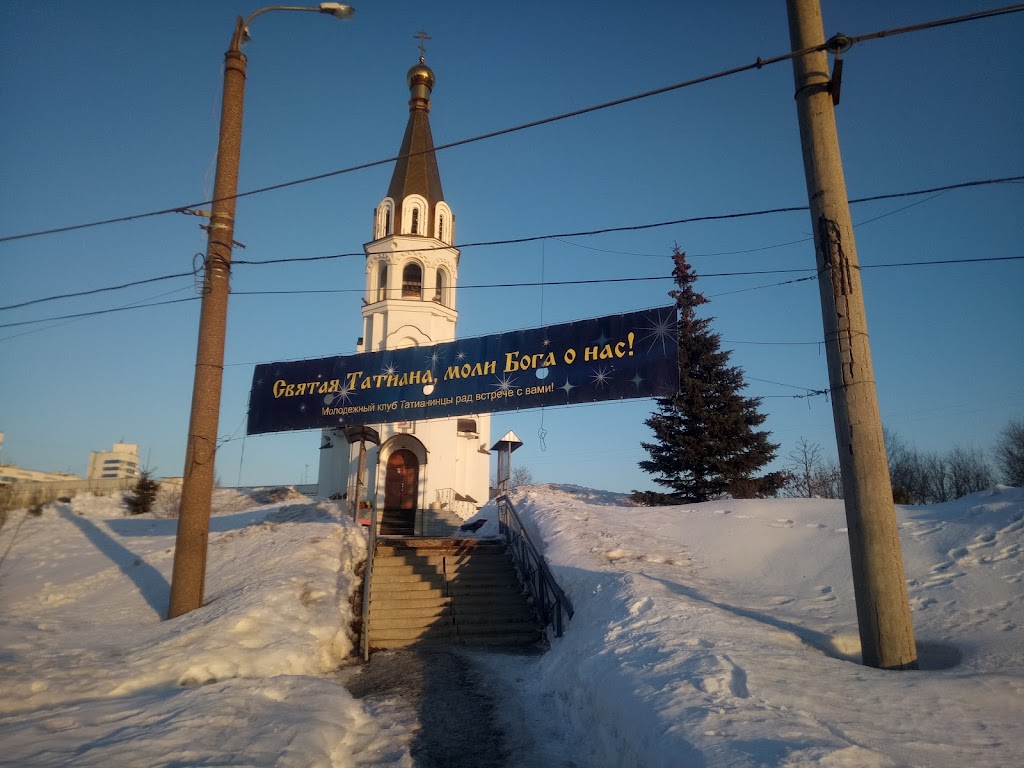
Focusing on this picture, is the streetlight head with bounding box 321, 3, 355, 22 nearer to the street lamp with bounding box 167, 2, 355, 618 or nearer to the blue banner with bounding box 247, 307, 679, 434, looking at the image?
the street lamp with bounding box 167, 2, 355, 618

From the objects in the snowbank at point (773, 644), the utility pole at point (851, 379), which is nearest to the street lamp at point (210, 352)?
the snowbank at point (773, 644)

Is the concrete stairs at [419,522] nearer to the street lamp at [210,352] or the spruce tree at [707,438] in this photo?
the spruce tree at [707,438]

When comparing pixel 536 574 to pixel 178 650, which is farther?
pixel 536 574

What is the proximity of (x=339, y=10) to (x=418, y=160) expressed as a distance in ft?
61.7

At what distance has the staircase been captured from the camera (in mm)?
10406

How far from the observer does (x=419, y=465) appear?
2441 centimetres

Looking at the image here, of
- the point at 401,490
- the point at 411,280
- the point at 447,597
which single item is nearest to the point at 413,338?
the point at 411,280

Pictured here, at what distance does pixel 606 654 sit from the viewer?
698 cm

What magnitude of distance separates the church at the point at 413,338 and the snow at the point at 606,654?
31.3 ft

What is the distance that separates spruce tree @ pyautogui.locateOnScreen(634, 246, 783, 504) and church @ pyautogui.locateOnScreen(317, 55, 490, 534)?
22.8 ft

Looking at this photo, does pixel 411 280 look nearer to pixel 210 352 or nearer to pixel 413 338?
pixel 413 338

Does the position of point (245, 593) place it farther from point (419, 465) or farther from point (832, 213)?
point (419, 465)

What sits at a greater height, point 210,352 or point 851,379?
point 210,352

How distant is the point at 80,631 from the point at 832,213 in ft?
36.8
